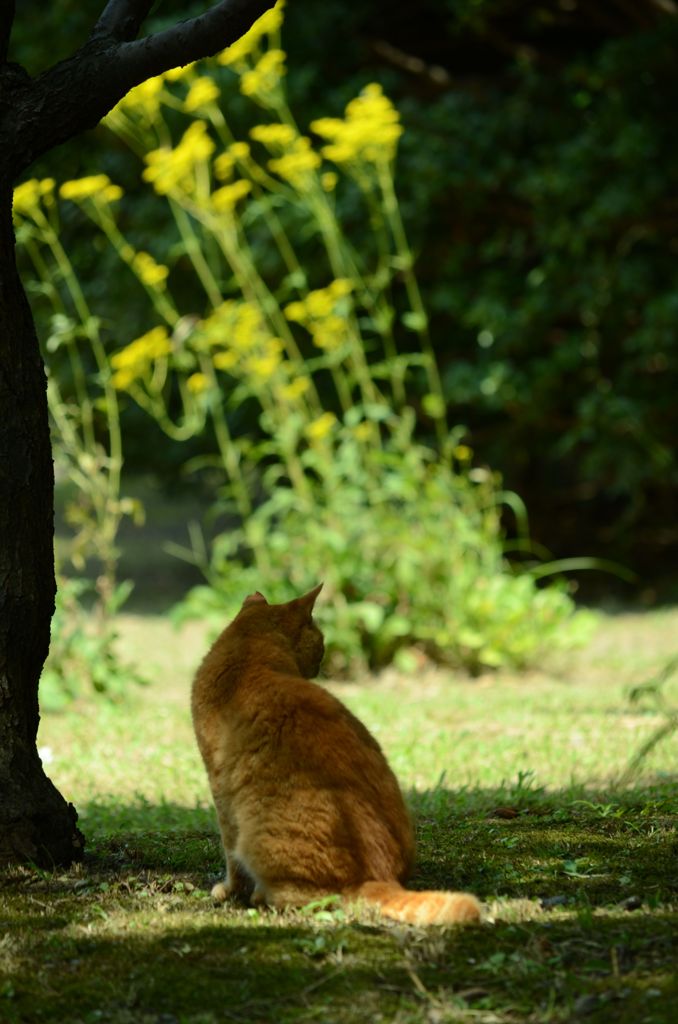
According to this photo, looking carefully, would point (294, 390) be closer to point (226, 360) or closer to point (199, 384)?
point (226, 360)

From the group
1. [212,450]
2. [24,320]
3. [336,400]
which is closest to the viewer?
[24,320]

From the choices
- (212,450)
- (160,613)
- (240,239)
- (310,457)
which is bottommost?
(160,613)

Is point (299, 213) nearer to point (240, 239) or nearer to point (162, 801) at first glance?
point (240, 239)

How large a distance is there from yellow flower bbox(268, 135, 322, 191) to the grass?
9.47 feet

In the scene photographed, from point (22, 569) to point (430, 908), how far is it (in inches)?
51.7

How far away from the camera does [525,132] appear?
9.45 m

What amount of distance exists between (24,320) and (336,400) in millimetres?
6573

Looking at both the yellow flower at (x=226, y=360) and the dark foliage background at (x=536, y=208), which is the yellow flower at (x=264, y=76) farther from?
the dark foliage background at (x=536, y=208)

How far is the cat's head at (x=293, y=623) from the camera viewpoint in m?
3.54

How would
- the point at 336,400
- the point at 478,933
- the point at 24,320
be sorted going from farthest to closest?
the point at 336,400 < the point at 24,320 < the point at 478,933

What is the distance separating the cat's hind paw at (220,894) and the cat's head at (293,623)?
0.61 m

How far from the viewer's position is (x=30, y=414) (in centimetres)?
347

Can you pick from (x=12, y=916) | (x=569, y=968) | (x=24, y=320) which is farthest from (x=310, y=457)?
(x=569, y=968)

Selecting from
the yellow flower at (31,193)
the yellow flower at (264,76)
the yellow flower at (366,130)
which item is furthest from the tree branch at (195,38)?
the yellow flower at (264,76)
